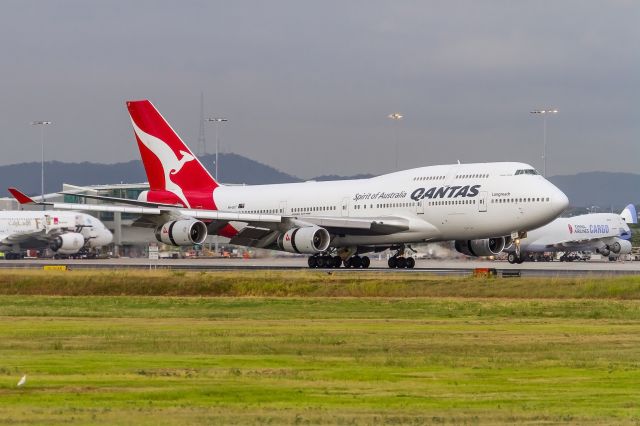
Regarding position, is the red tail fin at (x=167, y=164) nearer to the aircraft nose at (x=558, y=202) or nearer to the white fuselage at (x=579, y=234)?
the aircraft nose at (x=558, y=202)

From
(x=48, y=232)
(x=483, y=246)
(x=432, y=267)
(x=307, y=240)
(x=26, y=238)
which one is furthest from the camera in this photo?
(x=26, y=238)

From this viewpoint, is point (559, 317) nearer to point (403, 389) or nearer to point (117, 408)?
point (403, 389)

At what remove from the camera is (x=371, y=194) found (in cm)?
8088

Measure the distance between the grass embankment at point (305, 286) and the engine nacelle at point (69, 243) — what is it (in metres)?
65.4

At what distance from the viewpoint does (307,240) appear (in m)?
76.5

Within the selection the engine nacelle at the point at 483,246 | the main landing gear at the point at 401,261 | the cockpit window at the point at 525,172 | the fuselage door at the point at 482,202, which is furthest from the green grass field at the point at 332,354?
the main landing gear at the point at 401,261

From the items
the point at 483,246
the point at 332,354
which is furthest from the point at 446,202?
the point at 332,354

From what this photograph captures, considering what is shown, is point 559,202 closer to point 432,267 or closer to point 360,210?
point 360,210

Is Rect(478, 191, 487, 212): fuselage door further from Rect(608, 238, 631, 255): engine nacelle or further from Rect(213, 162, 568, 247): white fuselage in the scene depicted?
Rect(608, 238, 631, 255): engine nacelle

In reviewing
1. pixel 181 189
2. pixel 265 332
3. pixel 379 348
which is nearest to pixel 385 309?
pixel 265 332

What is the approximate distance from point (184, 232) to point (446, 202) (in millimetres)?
15392

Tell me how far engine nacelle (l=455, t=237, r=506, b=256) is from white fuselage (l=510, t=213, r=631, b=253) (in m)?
47.9

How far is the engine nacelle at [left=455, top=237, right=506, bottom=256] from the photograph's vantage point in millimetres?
80000

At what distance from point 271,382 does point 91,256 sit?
11220 cm
